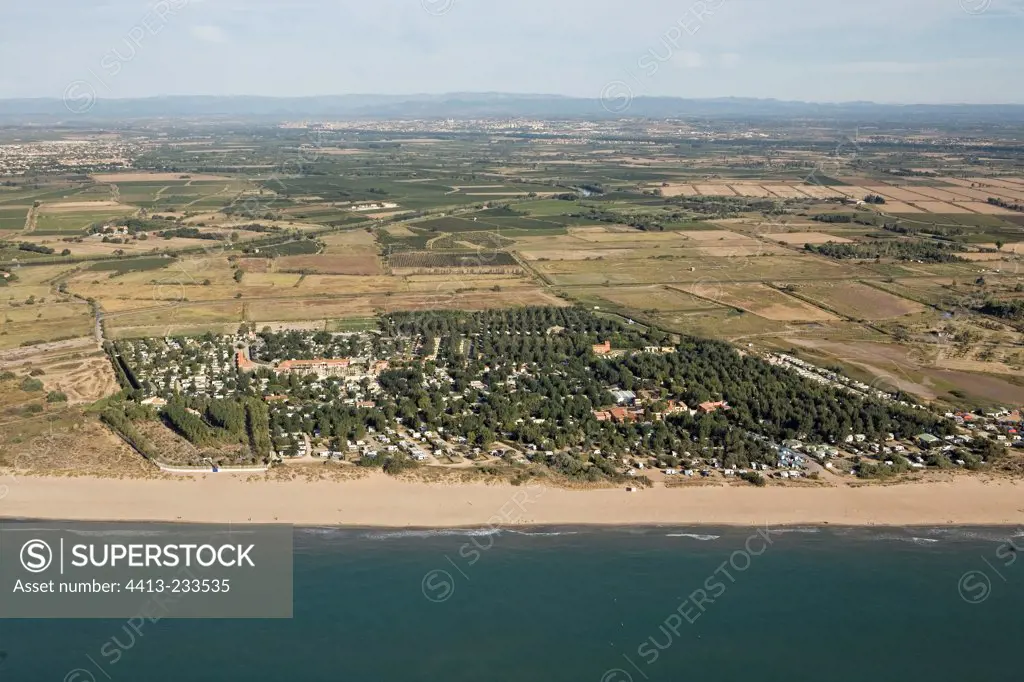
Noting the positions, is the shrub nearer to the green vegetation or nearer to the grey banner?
the grey banner

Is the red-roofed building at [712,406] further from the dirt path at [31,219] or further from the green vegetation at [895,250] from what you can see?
the dirt path at [31,219]

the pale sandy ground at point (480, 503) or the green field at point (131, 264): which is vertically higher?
the green field at point (131, 264)

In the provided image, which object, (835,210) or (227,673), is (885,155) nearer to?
(835,210)

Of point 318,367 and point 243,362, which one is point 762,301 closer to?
point 318,367

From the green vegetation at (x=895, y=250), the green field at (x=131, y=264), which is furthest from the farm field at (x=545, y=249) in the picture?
the green vegetation at (x=895, y=250)

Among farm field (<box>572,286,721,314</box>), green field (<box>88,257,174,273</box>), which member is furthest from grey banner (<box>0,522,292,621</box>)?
green field (<box>88,257,174,273</box>)

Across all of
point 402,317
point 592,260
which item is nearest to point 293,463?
point 402,317
